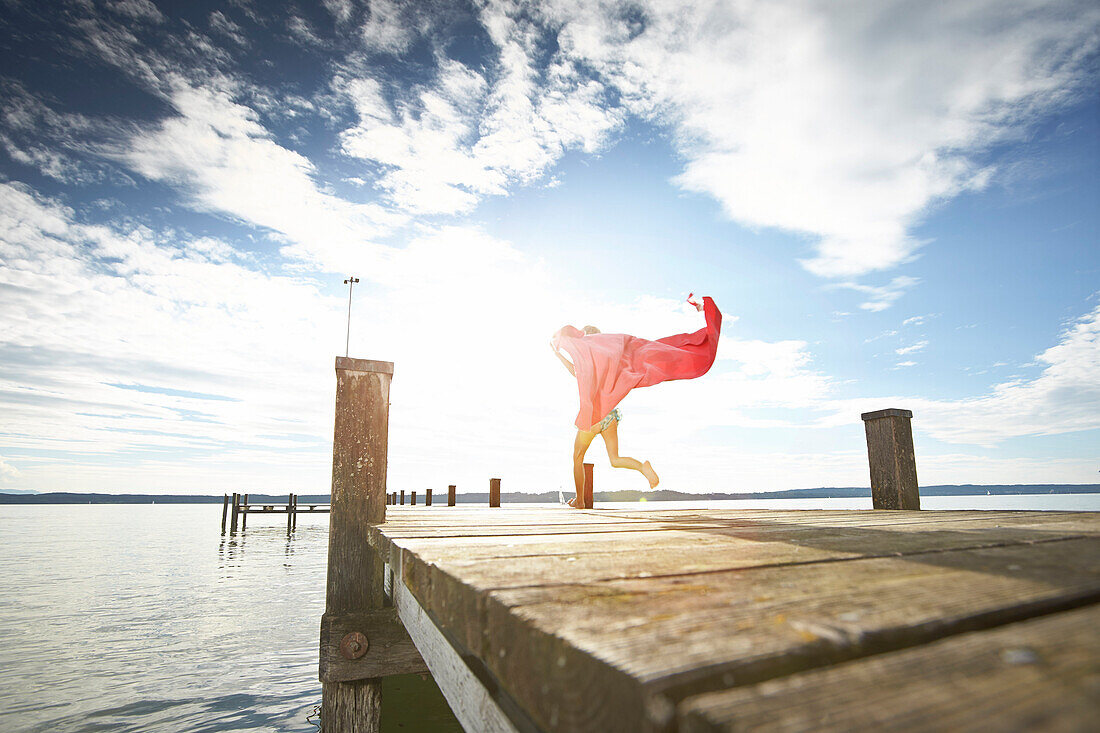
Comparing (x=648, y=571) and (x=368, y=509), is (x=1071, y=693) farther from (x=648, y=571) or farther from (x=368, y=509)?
(x=368, y=509)

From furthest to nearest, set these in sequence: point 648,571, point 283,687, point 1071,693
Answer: point 283,687, point 648,571, point 1071,693

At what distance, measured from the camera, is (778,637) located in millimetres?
772

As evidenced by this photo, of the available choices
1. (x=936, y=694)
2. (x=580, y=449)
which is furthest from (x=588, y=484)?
(x=936, y=694)

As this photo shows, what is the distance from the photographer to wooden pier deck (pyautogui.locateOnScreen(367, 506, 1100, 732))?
56 cm

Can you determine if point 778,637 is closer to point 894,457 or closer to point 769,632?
point 769,632

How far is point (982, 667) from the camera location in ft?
2.07

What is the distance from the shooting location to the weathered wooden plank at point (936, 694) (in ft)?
1.68

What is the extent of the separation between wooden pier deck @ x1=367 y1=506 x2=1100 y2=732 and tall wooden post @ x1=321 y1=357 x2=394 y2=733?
1984 mm

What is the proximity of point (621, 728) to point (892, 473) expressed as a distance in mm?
5781

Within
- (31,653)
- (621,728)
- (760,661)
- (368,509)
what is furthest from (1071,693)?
(31,653)

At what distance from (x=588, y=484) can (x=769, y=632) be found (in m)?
7.05

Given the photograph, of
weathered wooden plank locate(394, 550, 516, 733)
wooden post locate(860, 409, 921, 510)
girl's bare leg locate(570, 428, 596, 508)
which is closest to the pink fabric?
girl's bare leg locate(570, 428, 596, 508)

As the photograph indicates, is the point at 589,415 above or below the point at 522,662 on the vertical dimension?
above

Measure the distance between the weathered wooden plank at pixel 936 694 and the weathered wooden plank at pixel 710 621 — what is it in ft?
0.15
